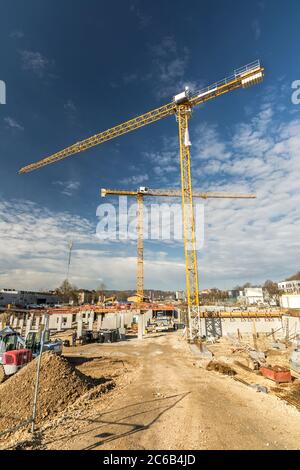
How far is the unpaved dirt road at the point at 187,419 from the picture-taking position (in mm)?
8477

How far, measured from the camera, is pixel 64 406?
460 inches

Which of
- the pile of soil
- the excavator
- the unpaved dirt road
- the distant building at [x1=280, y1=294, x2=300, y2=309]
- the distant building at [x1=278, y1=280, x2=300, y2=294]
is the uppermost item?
the distant building at [x1=278, y1=280, x2=300, y2=294]

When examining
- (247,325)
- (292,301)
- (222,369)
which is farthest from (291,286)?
(222,369)

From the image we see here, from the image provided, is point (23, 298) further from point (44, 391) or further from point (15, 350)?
point (44, 391)

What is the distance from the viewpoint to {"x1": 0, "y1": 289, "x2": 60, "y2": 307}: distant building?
97562 millimetres

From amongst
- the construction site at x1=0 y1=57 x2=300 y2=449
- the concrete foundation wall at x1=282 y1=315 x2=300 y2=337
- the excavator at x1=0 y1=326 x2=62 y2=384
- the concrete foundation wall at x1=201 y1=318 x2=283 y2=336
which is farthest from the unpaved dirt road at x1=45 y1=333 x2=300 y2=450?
the concrete foundation wall at x1=282 y1=315 x2=300 y2=337

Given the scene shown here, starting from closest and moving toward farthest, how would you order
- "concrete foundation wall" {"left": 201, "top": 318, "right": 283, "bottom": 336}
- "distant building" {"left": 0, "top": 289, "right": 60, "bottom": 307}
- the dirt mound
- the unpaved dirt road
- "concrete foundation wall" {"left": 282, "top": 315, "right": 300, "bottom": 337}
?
the unpaved dirt road → the dirt mound → "concrete foundation wall" {"left": 282, "top": 315, "right": 300, "bottom": 337} → "concrete foundation wall" {"left": 201, "top": 318, "right": 283, "bottom": 336} → "distant building" {"left": 0, "top": 289, "right": 60, "bottom": 307}

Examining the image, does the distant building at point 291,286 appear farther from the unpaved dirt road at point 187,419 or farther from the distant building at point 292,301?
the unpaved dirt road at point 187,419

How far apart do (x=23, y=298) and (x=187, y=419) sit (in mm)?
111288

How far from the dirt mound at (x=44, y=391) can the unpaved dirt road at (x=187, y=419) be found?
1658 mm

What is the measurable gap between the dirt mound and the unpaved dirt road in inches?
65.3

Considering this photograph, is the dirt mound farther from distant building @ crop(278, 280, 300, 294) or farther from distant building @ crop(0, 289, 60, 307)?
distant building @ crop(278, 280, 300, 294)

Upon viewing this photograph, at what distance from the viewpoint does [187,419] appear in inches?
408

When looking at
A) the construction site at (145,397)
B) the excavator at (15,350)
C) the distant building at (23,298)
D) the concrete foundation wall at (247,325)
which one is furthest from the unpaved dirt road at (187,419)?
the distant building at (23,298)
